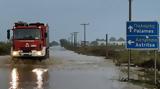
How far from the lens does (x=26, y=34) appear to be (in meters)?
41.6

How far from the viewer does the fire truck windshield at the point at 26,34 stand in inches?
1638

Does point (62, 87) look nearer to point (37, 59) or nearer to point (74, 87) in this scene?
point (74, 87)

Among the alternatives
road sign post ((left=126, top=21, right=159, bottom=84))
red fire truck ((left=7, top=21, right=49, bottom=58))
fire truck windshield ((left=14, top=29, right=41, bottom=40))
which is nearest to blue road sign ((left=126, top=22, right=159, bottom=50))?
road sign post ((left=126, top=21, right=159, bottom=84))

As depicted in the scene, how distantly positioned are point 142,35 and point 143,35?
0.16ft

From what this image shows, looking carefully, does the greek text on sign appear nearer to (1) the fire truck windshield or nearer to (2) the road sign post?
(2) the road sign post

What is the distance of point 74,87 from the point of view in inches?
840

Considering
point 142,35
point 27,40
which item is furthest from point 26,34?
point 142,35

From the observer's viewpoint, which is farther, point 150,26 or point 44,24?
point 44,24

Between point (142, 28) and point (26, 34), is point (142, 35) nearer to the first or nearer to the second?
point (142, 28)

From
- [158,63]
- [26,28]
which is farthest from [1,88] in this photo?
[158,63]

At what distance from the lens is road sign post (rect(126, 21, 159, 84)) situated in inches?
984

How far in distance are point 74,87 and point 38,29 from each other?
67.9ft

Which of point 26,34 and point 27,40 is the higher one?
point 26,34

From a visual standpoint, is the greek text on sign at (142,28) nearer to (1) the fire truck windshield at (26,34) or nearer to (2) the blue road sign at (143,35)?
(2) the blue road sign at (143,35)
